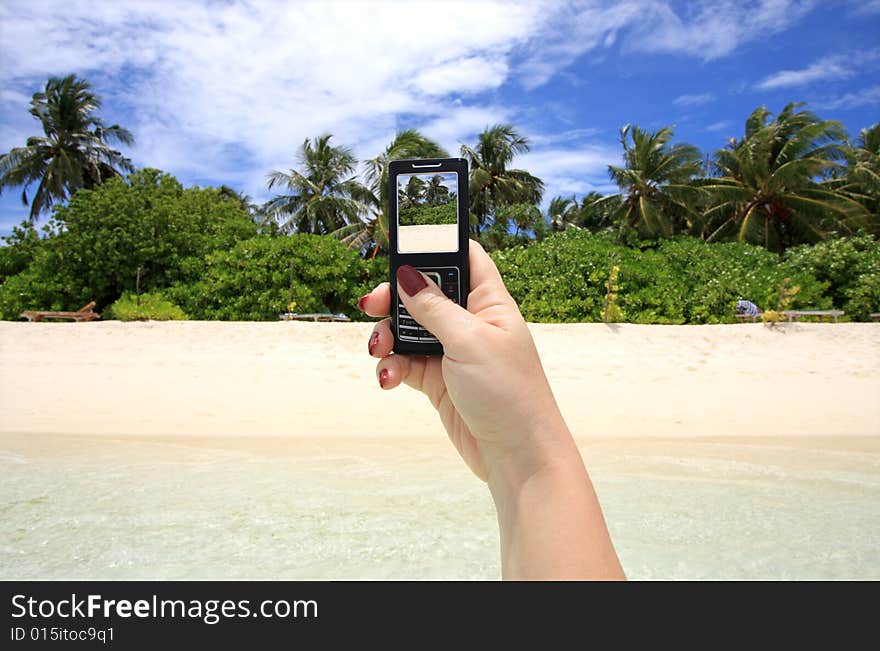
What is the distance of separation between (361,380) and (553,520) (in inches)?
325

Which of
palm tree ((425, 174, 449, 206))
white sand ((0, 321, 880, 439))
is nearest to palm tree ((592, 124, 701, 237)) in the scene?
white sand ((0, 321, 880, 439))

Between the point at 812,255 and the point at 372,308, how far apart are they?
1859 cm

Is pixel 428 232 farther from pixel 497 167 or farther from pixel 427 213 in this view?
pixel 497 167

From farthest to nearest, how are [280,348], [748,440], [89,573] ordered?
[280,348] → [748,440] → [89,573]

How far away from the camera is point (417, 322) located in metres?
1.66

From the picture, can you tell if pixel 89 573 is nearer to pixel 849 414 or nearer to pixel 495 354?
pixel 495 354

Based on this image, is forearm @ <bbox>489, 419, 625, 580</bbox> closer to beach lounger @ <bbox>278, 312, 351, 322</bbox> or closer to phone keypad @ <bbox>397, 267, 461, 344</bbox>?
phone keypad @ <bbox>397, 267, 461, 344</bbox>

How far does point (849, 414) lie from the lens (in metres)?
8.05

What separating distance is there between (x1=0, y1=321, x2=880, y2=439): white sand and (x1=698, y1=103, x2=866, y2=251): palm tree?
14.5 meters

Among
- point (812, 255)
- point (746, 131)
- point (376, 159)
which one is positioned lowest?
point (812, 255)

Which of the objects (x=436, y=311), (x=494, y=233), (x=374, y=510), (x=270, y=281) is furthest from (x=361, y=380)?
(x=494, y=233)

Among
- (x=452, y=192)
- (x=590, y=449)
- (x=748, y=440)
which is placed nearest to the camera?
(x=452, y=192)

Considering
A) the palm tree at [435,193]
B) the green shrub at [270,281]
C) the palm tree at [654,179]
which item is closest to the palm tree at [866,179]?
the palm tree at [654,179]

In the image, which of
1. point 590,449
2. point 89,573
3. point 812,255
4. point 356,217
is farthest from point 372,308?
point 356,217
